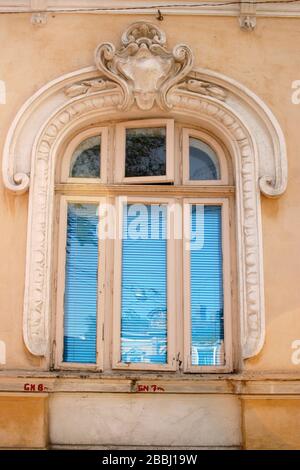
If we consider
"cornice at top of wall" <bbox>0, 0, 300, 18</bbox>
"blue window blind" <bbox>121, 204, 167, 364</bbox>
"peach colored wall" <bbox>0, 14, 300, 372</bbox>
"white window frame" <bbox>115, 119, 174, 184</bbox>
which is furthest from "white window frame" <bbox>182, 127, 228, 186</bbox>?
"cornice at top of wall" <bbox>0, 0, 300, 18</bbox>

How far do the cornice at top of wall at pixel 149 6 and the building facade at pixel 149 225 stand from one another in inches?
→ 0.7

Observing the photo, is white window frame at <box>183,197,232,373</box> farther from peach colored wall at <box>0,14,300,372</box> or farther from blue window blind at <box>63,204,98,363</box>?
blue window blind at <box>63,204,98,363</box>

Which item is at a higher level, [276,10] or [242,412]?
[276,10]

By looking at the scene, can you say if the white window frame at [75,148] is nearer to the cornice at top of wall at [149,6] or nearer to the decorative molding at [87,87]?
the decorative molding at [87,87]

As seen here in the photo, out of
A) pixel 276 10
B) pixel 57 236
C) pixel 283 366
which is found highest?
pixel 276 10

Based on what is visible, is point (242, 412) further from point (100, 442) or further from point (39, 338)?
point (39, 338)

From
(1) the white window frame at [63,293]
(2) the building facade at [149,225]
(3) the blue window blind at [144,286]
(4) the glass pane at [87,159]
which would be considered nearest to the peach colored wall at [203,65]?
(2) the building facade at [149,225]

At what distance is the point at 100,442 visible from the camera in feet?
20.2

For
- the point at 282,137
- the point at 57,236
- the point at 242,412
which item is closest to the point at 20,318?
the point at 57,236

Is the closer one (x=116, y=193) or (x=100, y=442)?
(x=100, y=442)

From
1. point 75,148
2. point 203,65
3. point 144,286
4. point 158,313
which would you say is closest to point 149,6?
point 203,65

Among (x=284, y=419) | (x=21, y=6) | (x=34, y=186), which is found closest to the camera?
(x=284, y=419)

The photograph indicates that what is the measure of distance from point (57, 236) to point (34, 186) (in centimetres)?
50

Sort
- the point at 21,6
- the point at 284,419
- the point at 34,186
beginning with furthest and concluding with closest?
the point at 21,6
the point at 34,186
the point at 284,419
